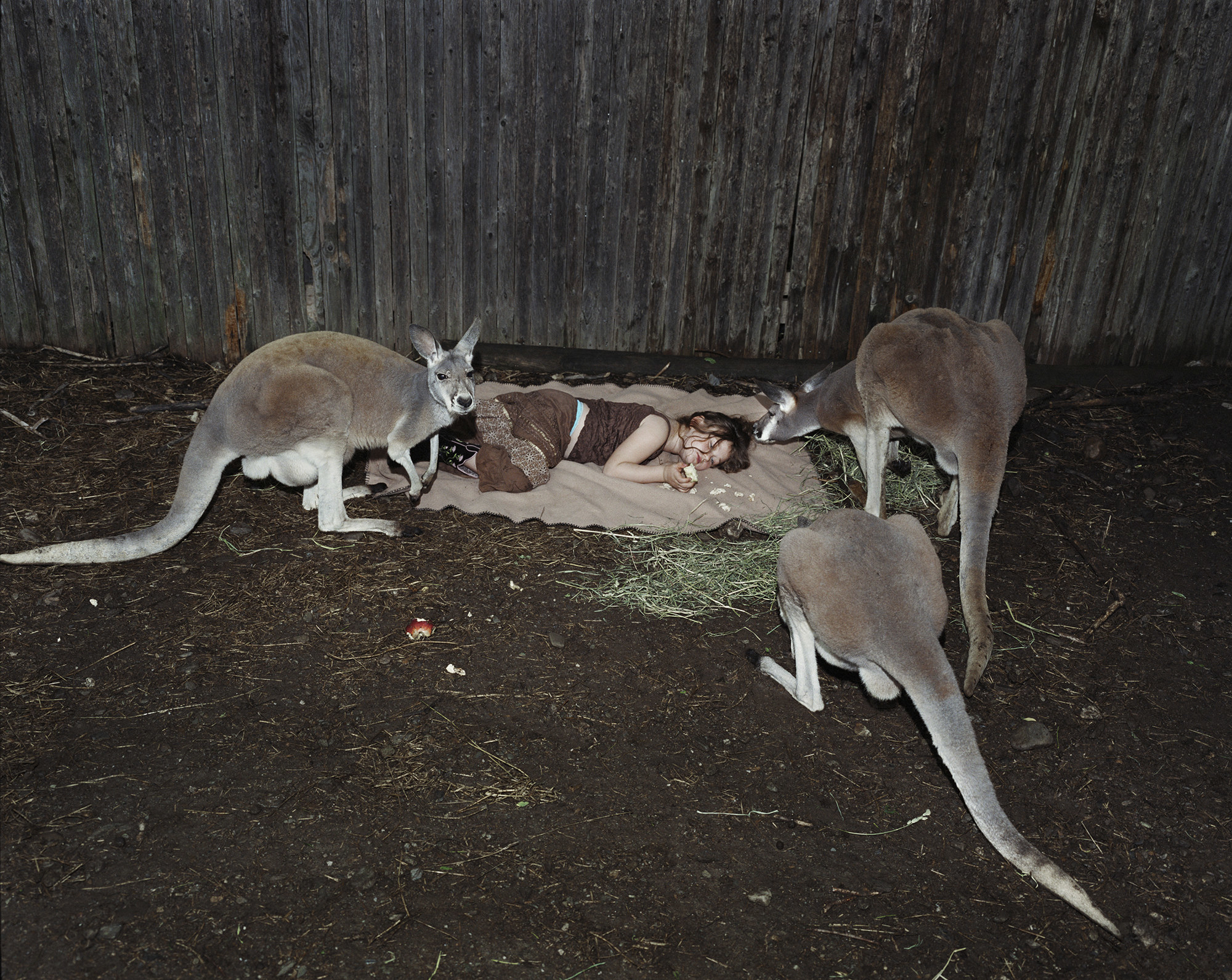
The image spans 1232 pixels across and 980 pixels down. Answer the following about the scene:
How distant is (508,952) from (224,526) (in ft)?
9.57

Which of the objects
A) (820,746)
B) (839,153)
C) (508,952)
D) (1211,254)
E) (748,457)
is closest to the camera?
(508,952)

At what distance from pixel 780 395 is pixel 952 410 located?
1.55 meters

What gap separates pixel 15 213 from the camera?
5.68 metres

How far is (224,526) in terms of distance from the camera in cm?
447

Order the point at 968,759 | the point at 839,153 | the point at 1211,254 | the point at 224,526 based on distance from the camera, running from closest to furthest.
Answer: the point at 968,759
the point at 224,526
the point at 839,153
the point at 1211,254

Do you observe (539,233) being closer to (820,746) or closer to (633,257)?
(633,257)

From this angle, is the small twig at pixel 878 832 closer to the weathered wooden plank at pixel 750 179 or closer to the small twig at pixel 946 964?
the small twig at pixel 946 964

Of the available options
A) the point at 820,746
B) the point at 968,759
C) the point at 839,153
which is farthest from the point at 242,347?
the point at 968,759

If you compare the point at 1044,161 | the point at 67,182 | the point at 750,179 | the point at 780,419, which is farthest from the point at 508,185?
the point at 1044,161

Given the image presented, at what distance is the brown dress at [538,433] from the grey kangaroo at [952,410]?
1.26 m

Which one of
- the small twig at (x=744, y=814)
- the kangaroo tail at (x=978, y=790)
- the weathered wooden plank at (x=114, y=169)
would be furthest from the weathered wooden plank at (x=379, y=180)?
the kangaroo tail at (x=978, y=790)

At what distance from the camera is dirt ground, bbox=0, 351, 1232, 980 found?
2.48 meters

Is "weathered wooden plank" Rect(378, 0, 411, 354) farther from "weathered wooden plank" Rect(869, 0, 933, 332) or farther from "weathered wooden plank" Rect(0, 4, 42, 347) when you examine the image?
"weathered wooden plank" Rect(869, 0, 933, 332)

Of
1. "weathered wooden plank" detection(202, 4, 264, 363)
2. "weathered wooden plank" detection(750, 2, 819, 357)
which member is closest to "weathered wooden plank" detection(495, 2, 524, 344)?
"weathered wooden plank" detection(202, 4, 264, 363)
